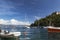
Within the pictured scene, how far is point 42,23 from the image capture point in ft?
146

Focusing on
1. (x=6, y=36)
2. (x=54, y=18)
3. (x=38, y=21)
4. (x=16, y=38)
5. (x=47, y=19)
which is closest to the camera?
(x=16, y=38)

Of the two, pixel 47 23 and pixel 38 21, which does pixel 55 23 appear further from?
pixel 38 21

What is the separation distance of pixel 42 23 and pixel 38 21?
2312 millimetres

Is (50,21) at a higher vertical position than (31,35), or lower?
higher

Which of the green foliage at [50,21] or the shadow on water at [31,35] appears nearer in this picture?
the shadow on water at [31,35]

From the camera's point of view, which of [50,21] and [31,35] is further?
[50,21]

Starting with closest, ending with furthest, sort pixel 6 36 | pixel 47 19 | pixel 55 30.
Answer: pixel 6 36 → pixel 55 30 → pixel 47 19

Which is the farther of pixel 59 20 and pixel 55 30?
pixel 59 20

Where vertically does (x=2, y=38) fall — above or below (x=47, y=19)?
below

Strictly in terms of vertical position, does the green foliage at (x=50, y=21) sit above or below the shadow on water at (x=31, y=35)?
above

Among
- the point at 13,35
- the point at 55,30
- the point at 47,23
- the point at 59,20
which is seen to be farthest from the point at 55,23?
the point at 13,35

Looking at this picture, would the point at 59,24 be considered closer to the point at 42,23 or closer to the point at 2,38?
the point at 42,23

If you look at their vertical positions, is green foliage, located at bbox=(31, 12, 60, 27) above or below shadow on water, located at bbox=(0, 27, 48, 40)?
above

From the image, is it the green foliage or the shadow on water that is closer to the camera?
the shadow on water
